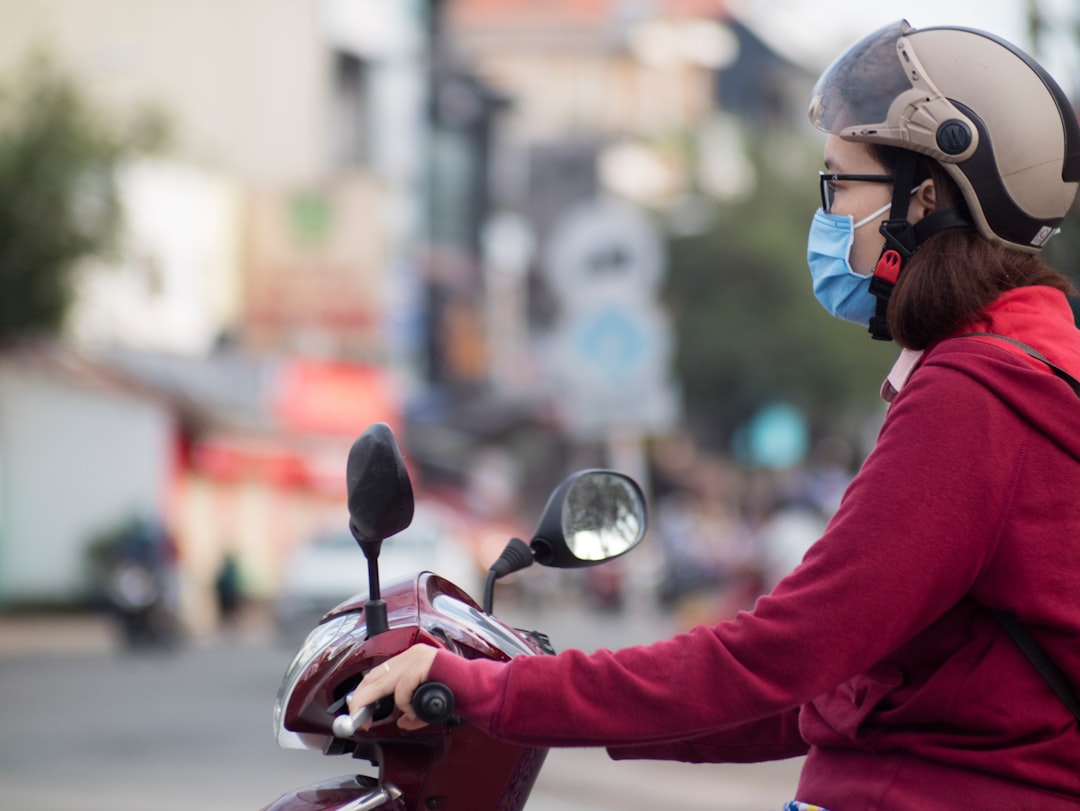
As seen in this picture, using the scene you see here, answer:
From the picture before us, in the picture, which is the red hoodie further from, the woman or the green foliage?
the green foliage

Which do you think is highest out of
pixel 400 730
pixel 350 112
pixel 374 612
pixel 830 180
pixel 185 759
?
pixel 350 112

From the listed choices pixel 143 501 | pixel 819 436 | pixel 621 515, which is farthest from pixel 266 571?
pixel 621 515

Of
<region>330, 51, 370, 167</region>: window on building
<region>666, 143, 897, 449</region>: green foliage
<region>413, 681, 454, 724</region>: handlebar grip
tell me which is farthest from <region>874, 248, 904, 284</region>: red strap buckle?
<region>666, 143, 897, 449</region>: green foliage

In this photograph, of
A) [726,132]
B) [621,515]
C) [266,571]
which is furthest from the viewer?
[726,132]

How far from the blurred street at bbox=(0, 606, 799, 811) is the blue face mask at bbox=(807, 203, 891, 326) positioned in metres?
5.93

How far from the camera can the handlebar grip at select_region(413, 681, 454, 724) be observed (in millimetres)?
1873

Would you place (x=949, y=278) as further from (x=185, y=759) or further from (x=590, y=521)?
(x=185, y=759)

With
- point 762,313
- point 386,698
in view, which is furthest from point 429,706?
point 762,313

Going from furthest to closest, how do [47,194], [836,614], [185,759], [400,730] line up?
1. [47,194]
2. [185,759]
3. [400,730]
4. [836,614]

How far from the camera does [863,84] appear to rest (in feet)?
6.94

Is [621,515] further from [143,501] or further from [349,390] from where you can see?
[349,390]

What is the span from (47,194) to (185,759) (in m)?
12.8

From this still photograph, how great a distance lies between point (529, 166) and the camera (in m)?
58.7

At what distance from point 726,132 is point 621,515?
54.5 metres
